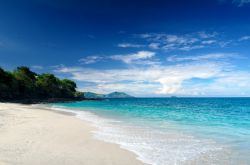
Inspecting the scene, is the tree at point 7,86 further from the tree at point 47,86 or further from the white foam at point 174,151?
the white foam at point 174,151

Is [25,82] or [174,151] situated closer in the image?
[174,151]

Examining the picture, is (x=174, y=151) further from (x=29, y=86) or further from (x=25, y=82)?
(x=29, y=86)

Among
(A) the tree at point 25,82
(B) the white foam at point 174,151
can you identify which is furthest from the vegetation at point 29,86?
(B) the white foam at point 174,151

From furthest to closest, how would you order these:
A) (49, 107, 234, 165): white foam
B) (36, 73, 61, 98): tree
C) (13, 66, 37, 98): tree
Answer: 1. (36, 73, 61, 98): tree
2. (13, 66, 37, 98): tree
3. (49, 107, 234, 165): white foam

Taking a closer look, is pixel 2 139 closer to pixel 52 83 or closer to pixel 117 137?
pixel 117 137

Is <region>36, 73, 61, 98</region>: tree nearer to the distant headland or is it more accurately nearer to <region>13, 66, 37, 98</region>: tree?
the distant headland

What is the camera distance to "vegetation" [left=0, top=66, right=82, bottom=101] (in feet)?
216

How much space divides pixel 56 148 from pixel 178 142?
215 inches

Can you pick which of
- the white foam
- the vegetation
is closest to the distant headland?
the vegetation

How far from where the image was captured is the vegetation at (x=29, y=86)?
65.8 metres

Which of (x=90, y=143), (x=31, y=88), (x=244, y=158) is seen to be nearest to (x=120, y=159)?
(x=90, y=143)

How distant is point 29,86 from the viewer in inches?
3204

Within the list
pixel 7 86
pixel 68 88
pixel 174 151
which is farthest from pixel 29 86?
pixel 174 151

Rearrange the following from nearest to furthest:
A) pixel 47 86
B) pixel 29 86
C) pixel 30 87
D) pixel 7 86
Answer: pixel 7 86, pixel 29 86, pixel 30 87, pixel 47 86
